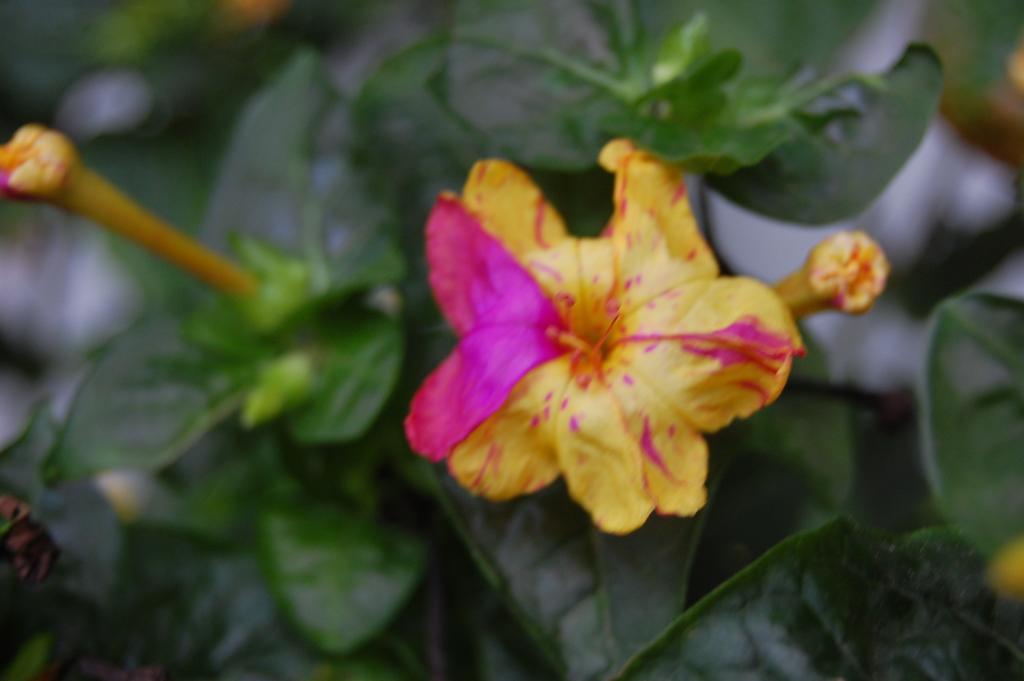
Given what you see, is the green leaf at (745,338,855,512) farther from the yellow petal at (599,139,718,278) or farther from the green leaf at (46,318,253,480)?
the green leaf at (46,318,253,480)

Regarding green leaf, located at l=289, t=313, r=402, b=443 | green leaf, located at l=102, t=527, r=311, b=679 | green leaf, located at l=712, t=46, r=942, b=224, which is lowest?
green leaf, located at l=102, t=527, r=311, b=679

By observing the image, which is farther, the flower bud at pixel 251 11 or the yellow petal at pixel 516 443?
the flower bud at pixel 251 11

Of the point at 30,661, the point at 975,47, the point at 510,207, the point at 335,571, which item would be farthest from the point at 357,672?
the point at 975,47

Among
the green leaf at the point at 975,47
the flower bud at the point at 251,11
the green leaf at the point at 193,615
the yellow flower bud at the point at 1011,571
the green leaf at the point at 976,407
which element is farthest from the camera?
the flower bud at the point at 251,11

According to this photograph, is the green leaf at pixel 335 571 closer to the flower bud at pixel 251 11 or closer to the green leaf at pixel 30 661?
the green leaf at pixel 30 661

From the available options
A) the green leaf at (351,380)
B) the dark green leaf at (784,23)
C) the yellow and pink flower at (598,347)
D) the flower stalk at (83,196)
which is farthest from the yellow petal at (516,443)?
the dark green leaf at (784,23)

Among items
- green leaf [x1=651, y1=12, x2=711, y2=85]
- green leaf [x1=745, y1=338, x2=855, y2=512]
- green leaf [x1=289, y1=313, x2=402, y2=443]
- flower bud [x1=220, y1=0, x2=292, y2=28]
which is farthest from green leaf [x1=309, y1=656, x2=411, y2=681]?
flower bud [x1=220, y1=0, x2=292, y2=28]

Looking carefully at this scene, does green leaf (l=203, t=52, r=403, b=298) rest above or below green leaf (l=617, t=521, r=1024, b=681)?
above
